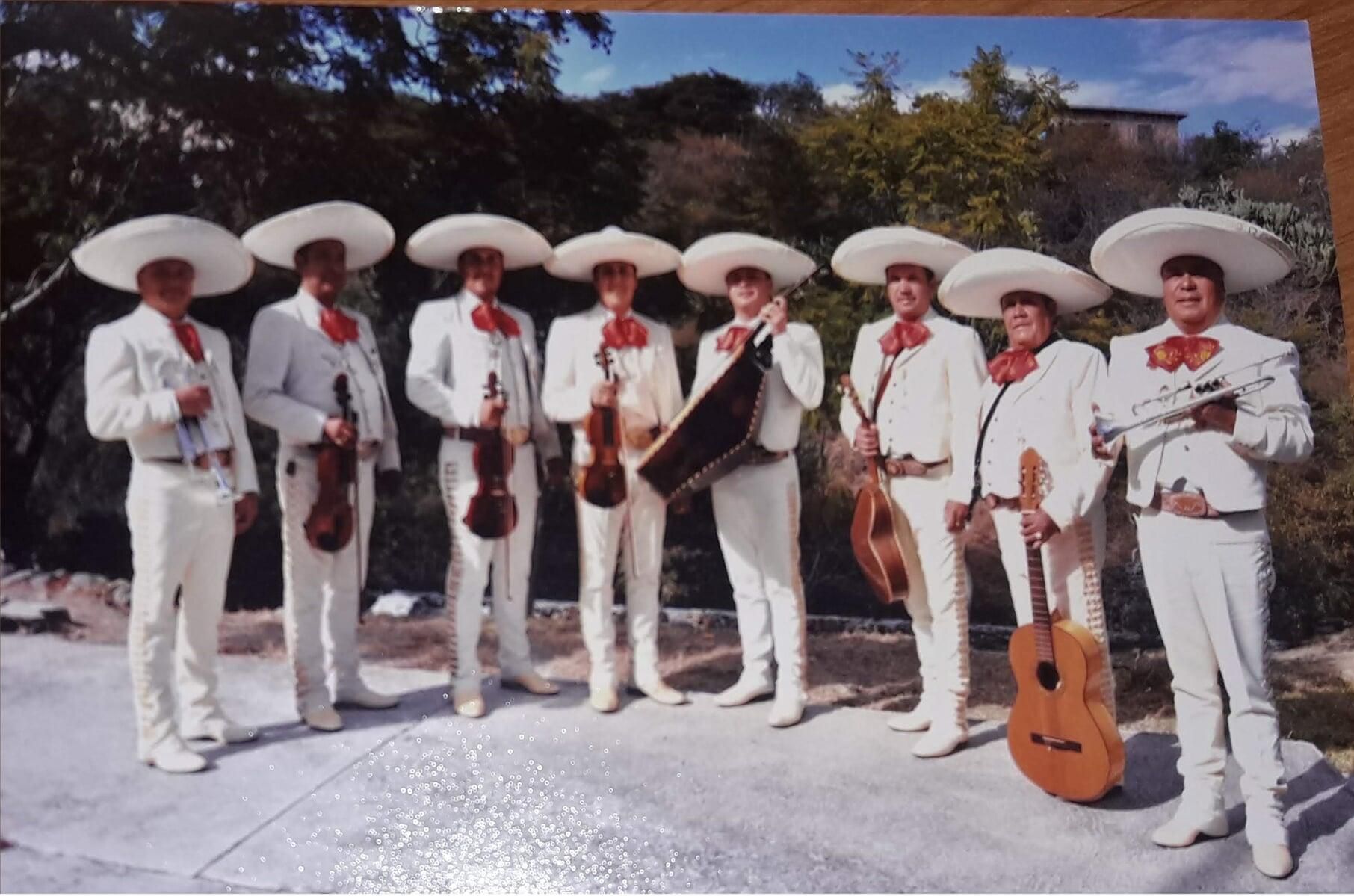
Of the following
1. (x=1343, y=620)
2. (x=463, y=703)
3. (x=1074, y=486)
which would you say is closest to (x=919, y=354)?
(x=1074, y=486)

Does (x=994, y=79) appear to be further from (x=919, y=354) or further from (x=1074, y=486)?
(x=1074, y=486)

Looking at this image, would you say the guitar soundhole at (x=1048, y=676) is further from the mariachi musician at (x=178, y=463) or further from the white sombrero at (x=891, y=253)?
the mariachi musician at (x=178, y=463)

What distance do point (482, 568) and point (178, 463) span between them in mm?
800

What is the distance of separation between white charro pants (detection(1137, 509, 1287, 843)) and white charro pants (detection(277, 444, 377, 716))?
1.94 m

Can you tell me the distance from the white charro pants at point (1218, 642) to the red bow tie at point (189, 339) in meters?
2.37

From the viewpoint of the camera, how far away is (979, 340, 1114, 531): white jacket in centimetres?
262

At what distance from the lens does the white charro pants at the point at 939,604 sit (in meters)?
2.69

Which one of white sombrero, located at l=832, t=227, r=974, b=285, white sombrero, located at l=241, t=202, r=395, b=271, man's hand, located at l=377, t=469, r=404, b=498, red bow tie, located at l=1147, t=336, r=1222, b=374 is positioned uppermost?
white sombrero, located at l=241, t=202, r=395, b=271

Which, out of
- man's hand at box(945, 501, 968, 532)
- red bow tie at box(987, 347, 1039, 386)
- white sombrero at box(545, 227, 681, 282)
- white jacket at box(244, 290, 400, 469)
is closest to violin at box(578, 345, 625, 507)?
white sombrero at box(545, 227, 681, 282)

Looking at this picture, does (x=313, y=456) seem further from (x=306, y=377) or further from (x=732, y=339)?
(x=732, y=339)

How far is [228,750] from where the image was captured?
105 inches

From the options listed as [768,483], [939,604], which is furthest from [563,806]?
[939,604]

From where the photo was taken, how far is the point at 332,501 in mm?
2725

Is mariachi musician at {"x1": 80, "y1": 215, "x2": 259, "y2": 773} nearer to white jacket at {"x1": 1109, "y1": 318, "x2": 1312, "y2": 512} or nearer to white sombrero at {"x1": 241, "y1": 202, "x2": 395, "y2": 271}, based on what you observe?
white sombrero at {"x1": 241, "y1": 202, "x2": 395, "y2": 271}
